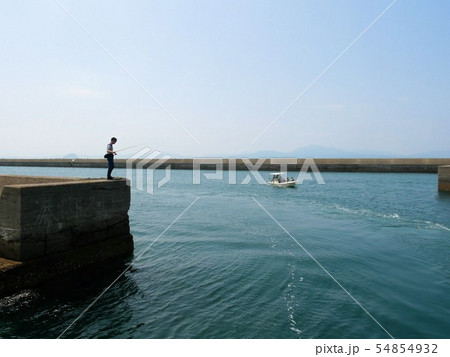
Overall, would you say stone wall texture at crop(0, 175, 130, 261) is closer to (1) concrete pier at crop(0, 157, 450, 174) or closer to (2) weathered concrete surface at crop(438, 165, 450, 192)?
(2) weathered concrete surface at crop(438, 165, 450, 192)

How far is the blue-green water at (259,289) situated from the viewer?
29.3ft

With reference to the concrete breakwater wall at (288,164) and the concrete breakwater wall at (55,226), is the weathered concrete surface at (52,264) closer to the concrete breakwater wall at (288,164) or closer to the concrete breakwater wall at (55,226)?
the concrete breakwater wall at (55,226)

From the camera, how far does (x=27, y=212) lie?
10.5 meters

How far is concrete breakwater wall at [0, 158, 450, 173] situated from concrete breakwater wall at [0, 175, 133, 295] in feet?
272

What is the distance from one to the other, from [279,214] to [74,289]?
799 inches

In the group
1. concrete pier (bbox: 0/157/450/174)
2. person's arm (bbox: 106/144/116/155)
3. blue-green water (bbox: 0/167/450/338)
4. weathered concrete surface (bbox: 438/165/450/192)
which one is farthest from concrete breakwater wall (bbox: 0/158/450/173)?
person's arm (bbox: 106/144/116/155)

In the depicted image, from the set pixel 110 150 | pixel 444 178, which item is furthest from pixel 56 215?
pixel 444 178

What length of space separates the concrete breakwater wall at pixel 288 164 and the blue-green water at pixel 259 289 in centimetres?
6541

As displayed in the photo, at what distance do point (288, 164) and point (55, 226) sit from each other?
86.9 m

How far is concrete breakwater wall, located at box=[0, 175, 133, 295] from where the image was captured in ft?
34.0
